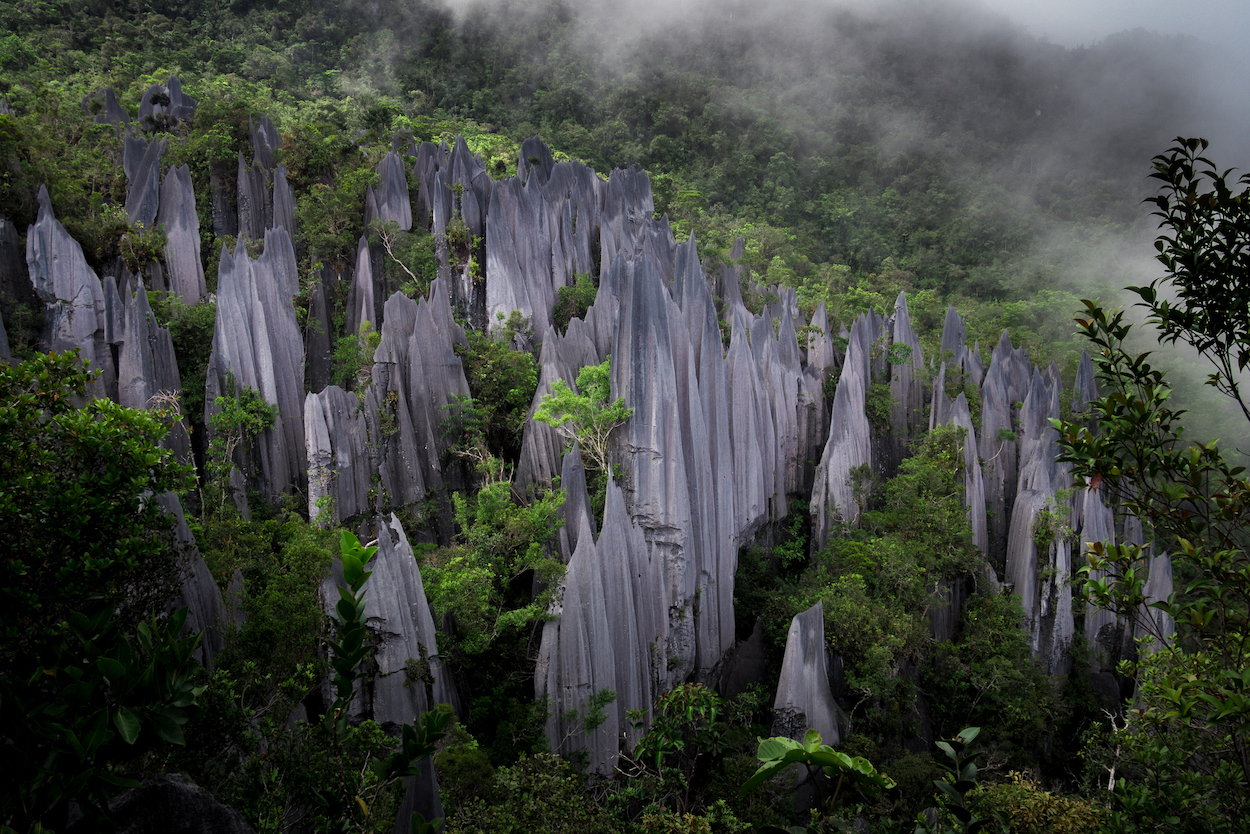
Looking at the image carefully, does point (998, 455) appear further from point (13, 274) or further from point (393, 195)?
point (13, 274)

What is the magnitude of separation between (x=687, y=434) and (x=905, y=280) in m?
28.5

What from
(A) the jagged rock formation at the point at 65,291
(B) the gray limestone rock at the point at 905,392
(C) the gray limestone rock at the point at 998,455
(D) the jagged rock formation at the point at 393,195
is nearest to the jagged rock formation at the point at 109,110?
(D) the jagged rock formation at the point at 393,195

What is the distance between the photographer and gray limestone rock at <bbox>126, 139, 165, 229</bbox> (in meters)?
19.0

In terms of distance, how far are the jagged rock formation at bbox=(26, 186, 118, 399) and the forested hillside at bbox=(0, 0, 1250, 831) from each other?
9 cm

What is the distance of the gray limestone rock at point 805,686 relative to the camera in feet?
44.4

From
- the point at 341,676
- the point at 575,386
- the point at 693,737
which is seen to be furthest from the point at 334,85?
the point at 341,676

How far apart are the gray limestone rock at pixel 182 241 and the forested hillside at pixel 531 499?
0.10 metres

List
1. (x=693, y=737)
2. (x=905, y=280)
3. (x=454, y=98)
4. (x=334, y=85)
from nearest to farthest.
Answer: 1. (x=693, y=737)
2. (x=905, y=280)
3. (x=334, y=85)
4. (x=454, y=98)

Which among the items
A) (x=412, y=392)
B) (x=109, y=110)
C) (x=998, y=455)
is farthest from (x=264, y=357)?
(x=998, y=455)

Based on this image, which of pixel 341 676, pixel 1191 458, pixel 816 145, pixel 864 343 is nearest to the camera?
pixel 341 676

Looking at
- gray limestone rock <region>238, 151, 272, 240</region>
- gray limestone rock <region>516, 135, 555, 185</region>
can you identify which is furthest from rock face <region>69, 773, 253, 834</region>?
gray limestone rock <region>516, 135, 555, 185</region>

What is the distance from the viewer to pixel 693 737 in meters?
12.0

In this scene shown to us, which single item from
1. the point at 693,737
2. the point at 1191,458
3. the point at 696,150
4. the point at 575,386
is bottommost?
the point at 693,737

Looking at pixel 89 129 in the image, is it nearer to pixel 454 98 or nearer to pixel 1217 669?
pixel 454 98
